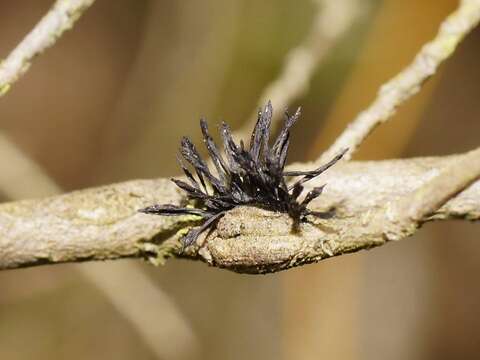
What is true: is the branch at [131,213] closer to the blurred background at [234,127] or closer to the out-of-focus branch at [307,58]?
the out-of-focus branch at [307,58]

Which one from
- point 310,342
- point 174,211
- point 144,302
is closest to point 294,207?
point 174,211

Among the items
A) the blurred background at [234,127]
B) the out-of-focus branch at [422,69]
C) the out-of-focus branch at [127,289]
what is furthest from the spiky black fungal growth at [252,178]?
the blurred background at [234,127]

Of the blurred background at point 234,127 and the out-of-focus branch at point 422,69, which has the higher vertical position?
the blurred background at point 234,127

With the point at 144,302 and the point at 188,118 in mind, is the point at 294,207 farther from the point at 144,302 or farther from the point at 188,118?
the point at 188,118

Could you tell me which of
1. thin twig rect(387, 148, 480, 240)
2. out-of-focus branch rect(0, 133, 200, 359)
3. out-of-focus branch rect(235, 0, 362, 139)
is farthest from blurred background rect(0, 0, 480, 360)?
thin twig rect(387, 148, 480, 240)

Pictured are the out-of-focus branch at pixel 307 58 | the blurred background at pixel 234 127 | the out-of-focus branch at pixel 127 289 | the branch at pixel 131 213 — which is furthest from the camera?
the blurred background at pixel 234 127

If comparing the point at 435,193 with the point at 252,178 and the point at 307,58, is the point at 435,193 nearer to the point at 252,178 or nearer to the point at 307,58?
the point at 252,178
